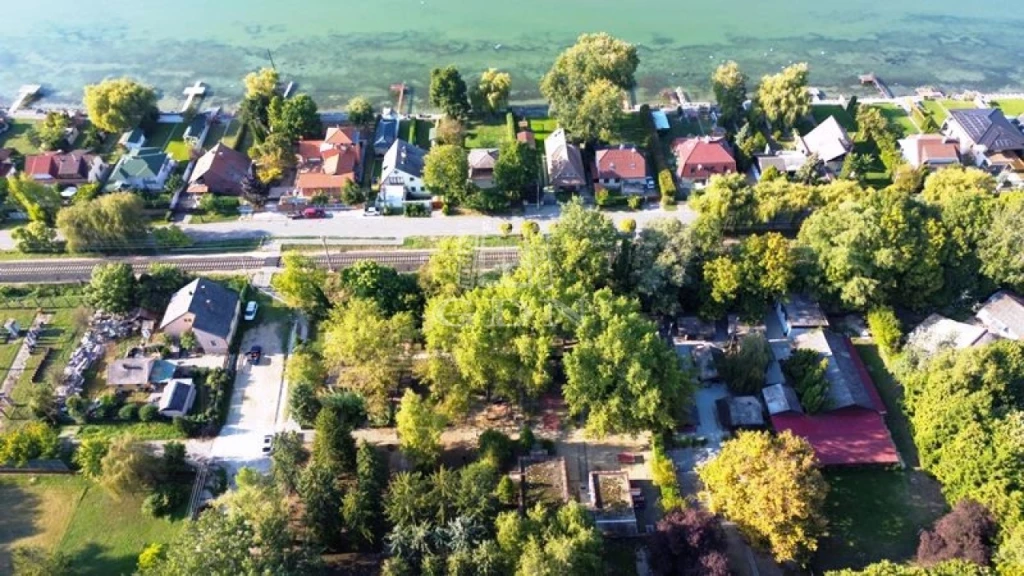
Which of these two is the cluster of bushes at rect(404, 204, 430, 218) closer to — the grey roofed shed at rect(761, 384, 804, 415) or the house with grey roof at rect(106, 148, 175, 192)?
the house with grey roof at rect(106, 148, 175, 192)

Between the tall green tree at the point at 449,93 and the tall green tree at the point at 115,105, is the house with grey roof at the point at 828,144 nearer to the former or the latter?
the tall green tree at the point at 449,93

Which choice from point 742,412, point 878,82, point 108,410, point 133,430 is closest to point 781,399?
point 742,412

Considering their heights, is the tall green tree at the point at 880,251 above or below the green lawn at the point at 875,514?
above

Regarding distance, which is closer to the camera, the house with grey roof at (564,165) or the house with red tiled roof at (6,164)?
the house with grey roof at (564,165)

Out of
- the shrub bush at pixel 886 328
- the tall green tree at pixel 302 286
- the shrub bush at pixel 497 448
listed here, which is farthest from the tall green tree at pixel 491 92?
the shrub bush at pixel 886 328

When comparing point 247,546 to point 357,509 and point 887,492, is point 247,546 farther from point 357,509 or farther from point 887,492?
point 887,492

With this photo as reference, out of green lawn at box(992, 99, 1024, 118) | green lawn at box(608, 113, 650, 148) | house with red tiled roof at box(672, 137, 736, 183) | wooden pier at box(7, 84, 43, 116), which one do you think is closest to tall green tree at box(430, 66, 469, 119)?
green lawn at box(608, 113, 650, 148)

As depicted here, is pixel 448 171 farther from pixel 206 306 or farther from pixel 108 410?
pixel 108 410
